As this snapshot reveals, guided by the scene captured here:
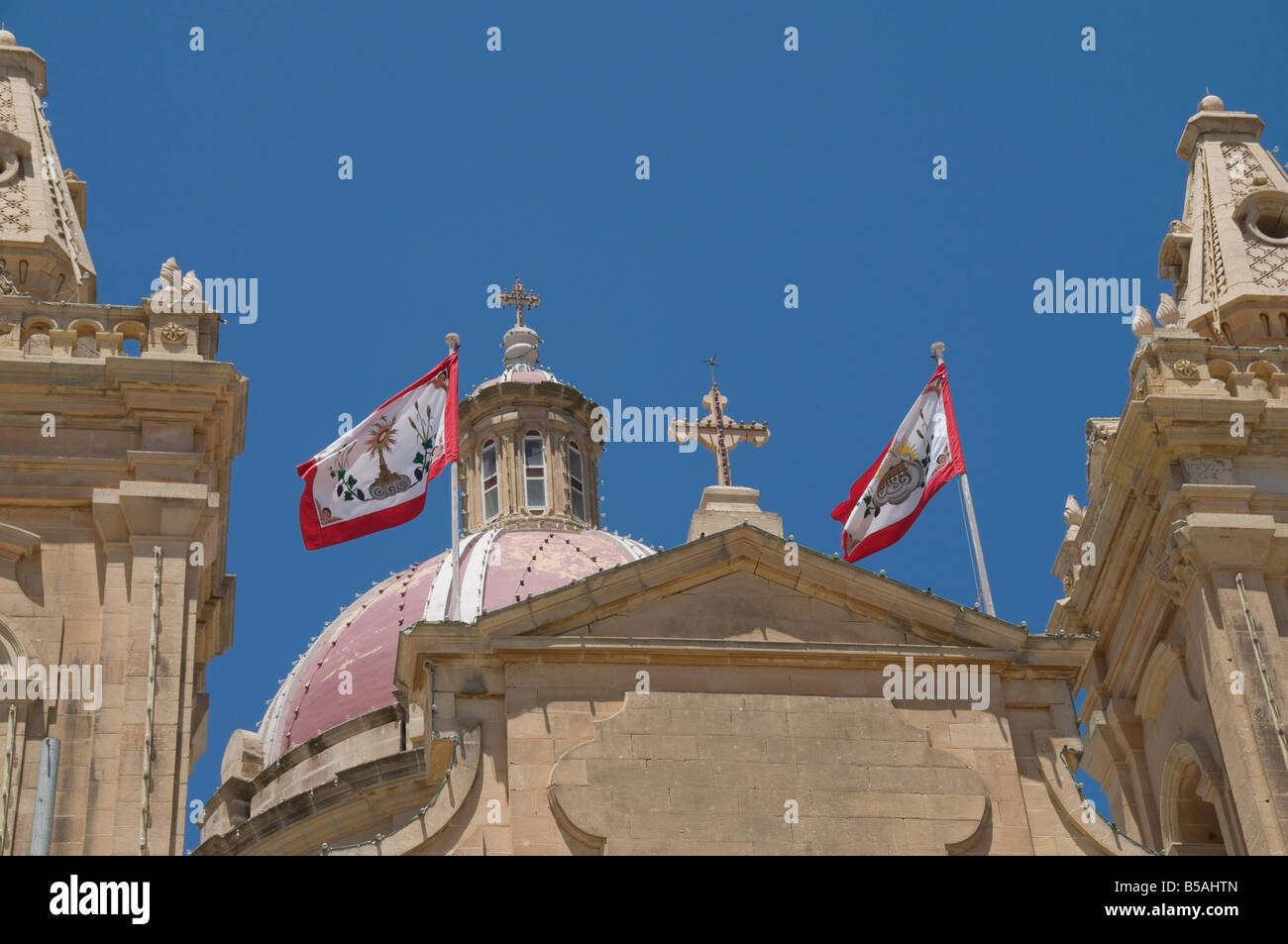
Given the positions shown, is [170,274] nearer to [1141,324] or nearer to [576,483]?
[1141,324]

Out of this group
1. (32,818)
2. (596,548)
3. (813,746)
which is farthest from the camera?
(596,548)

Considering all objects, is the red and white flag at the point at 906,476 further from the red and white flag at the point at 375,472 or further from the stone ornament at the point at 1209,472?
the red and white flag at the point at 375,472

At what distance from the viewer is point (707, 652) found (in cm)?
3047

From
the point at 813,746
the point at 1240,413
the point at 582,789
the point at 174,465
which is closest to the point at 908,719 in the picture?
the point at 813,746

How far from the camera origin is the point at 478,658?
3019 centimetres

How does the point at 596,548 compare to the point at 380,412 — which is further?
the point at 596,548

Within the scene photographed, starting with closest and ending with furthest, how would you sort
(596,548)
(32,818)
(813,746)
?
(32,818) → (813,746) → (596,548)

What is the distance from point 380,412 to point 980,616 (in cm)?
765

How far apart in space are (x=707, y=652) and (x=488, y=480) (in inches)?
983

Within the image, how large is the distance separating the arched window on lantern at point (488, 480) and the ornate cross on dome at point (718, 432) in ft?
62.1

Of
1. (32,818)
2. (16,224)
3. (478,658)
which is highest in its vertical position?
(16,224)

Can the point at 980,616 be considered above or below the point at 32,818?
above

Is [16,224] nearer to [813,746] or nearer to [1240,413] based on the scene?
[813,746]

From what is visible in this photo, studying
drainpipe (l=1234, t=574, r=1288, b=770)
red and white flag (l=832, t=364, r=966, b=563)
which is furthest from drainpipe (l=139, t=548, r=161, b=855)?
drainpipe (l=1234, t=574, r=1288, b=770)
